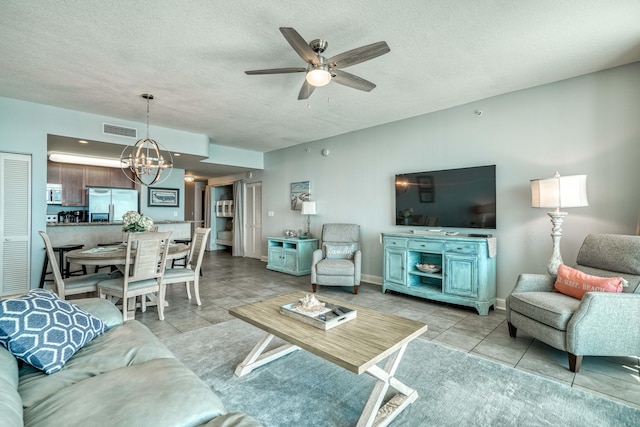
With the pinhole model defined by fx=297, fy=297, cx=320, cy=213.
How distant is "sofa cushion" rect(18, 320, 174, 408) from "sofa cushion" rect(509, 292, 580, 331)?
109 inches

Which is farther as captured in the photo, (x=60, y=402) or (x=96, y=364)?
(x=96, y=364)

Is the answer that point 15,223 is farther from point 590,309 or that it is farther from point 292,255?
point 590,309

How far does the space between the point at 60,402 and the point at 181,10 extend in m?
2.43

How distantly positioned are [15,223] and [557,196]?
21.1ft

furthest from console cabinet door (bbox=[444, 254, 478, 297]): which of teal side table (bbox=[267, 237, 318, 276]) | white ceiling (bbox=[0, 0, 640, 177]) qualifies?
teal side table (bbox=[267, 237, 318, 276])

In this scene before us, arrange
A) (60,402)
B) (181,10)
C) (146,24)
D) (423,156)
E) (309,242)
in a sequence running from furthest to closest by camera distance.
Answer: (309,242) → (423,156) → (146,24) → (181,10) → (60,402)

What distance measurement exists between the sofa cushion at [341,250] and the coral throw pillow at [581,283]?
108 inches

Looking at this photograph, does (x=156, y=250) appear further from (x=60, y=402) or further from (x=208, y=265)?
(x=208, y=265)

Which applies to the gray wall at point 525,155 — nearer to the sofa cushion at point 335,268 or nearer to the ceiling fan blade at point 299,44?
the sofa cushion at point 335,268

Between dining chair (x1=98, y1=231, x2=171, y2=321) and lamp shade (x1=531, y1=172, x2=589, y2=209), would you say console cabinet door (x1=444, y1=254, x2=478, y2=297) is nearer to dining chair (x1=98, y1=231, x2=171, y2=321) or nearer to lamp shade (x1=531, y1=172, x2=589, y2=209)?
lamp shade (x1=531, y1=172, x2=589, y2=209)

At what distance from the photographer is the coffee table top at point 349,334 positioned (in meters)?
1.53

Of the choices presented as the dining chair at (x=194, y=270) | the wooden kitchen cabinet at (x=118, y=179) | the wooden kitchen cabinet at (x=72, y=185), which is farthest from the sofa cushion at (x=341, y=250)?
the wooden kitchen cabinet at (x=72, y=185)

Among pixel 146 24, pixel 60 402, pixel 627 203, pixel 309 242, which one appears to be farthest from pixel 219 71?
pixel 627 203

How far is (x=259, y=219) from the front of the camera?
7.71 meters
